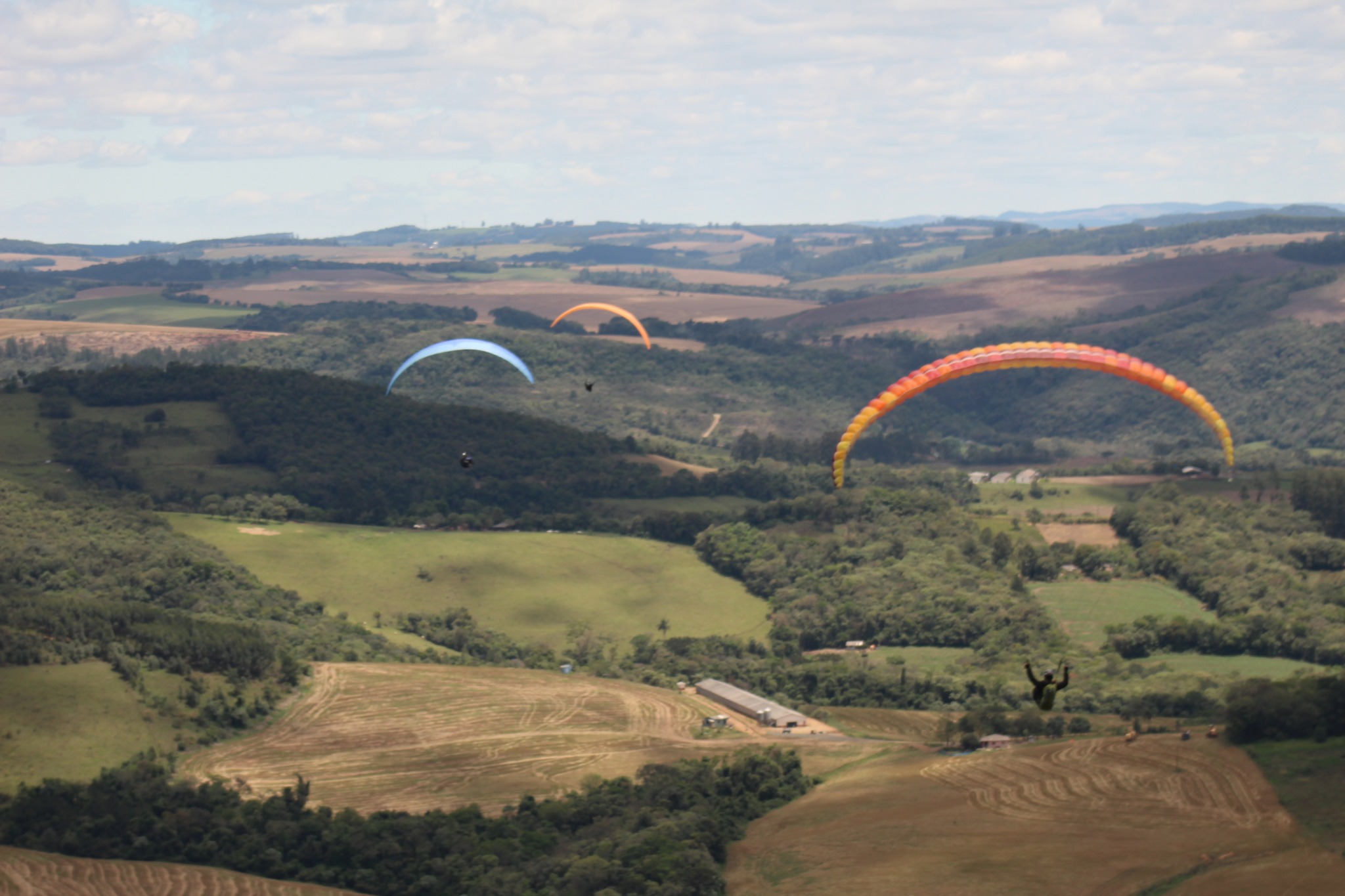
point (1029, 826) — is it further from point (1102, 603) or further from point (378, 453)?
point (378, 453)

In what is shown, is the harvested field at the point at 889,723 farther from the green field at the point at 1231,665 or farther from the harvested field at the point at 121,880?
the harvested field at the point at 121,880

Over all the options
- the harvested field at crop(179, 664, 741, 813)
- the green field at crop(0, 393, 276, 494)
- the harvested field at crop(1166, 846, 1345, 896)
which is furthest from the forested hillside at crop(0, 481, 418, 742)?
the harvested field at crop(1166, 846, 1345, 896)

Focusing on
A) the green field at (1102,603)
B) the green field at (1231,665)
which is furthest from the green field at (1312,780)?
the green field at (1102,603)

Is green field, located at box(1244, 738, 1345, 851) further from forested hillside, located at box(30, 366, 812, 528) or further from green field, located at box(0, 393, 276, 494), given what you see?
green field, located at box(0, 393, 276, 494)

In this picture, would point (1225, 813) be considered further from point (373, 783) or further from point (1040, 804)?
point (373, 783)

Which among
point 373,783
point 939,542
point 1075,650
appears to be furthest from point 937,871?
point 939,542
